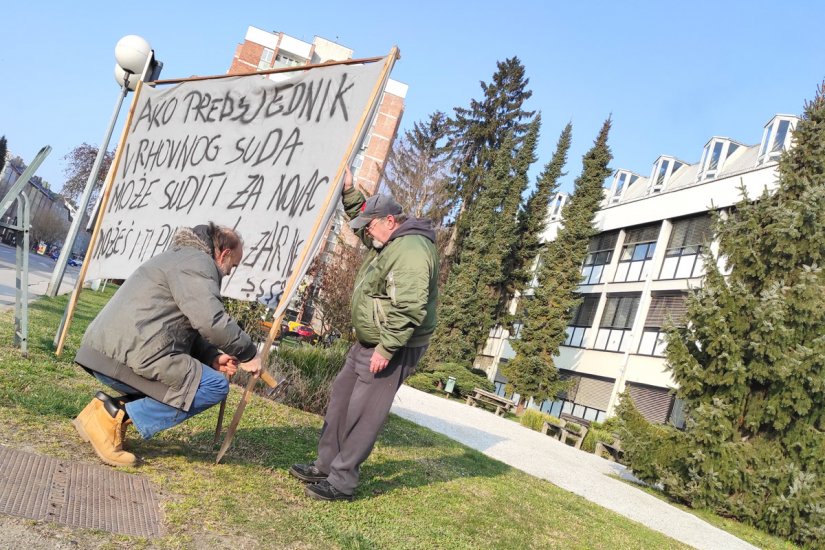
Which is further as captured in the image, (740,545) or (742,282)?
(742,282)

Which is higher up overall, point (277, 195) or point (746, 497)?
point (277, 195)

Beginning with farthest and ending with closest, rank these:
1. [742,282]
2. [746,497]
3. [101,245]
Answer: [742,282] → [746,497] → [101,245]

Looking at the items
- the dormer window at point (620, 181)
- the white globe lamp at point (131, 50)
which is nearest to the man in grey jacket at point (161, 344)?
the white globe lamp at point (131, 50)

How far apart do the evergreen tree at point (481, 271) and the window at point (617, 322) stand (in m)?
5.67

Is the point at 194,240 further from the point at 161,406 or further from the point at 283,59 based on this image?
the point at 283,59

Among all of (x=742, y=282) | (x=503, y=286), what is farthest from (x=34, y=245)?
(x=742, y=282)

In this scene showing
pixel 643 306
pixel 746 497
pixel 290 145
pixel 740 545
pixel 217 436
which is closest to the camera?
pixel 217 436

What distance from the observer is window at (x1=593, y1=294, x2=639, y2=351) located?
3028cm

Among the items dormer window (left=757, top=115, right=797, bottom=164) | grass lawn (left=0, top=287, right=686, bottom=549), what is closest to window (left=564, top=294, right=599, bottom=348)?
Answer: dormer window (left=757, top=115, right=797, bottom=164)

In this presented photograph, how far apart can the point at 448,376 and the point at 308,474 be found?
82.9ft

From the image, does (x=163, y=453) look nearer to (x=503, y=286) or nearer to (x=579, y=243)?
(x=579, y=243)

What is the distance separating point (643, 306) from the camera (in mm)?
29375

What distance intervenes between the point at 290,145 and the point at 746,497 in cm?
958

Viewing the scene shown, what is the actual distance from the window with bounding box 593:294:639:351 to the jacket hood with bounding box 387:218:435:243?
26.6m
